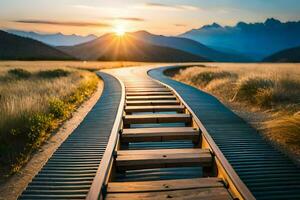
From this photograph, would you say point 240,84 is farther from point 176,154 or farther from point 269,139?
point 176,154

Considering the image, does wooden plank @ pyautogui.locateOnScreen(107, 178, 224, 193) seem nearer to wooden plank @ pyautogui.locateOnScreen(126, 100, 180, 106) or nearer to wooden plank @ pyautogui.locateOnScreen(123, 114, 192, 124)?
wooden plank @ pyautogui.locateOnScreen(123, 114, 192, 124)

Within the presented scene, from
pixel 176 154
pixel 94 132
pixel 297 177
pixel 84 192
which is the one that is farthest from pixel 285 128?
pixel 84 192

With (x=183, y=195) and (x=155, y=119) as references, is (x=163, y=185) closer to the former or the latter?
(x=183, y=195)

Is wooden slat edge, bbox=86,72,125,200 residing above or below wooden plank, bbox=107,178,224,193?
above

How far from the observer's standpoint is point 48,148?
7.12 m

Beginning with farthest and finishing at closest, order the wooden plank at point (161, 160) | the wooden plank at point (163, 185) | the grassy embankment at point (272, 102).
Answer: the grassy embankment at point (272, 102), the wooden plank at point (161, 160), the wooden plank at point (163, 185)

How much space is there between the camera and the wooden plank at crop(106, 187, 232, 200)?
425 cm

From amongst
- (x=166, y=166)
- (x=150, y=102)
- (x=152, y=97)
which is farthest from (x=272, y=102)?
(x=166, y=166)

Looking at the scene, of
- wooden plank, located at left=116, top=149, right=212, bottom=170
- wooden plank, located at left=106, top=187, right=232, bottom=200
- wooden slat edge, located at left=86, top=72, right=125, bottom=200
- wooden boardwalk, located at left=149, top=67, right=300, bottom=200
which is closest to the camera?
wooden slat edge, located at left=86, top=72, right=125, bottom=200

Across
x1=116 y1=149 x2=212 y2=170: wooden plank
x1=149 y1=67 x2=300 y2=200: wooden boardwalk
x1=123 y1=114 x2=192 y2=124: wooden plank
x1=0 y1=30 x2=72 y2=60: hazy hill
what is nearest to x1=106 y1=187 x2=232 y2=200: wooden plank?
x1=149 y1=67 x2=300 y2=200: wooden boardwalk

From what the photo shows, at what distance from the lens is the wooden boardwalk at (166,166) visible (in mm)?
4477

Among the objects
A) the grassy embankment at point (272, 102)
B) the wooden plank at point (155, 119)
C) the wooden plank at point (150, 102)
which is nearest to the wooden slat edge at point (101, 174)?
the wooden plank at point (155, 119)

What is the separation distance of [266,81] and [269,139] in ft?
22.9

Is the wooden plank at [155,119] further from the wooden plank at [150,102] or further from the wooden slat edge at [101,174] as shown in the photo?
the wooden plank at [150,102]
